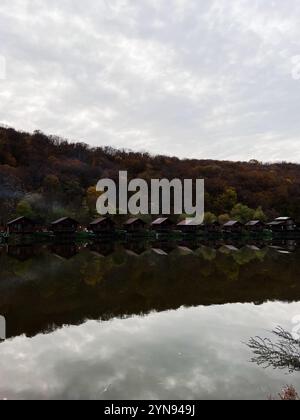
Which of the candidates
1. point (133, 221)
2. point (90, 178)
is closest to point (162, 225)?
point (133, 221)

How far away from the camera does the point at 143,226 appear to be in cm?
4359

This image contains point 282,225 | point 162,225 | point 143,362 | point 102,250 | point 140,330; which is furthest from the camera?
point 282,225

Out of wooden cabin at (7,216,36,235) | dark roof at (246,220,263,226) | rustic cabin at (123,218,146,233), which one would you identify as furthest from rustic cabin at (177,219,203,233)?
wooden cabin at (7,216,36,235)

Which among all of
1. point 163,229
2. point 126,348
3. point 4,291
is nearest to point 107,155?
point 163,229

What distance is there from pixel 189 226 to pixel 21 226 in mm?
20101

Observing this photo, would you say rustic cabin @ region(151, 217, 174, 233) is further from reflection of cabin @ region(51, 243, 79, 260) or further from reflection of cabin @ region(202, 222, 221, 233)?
reflection of cabin @ region(51, 243, 79, 260)

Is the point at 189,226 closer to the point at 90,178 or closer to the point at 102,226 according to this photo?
the point at 102,226

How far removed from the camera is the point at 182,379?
5750 millimetres

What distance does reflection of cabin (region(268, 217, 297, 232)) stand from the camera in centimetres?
4777

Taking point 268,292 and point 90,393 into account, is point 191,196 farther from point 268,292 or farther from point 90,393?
point 90,393

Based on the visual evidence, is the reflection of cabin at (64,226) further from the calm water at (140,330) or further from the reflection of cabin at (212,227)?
the calm water at (140,330)

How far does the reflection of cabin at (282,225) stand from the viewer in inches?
1881

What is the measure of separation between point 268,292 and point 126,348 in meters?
7.22

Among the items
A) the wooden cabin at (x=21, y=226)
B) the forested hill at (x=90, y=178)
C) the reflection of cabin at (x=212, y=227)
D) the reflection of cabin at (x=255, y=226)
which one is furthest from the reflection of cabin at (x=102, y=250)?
the reflection of cabin at (x=255, y=226)
